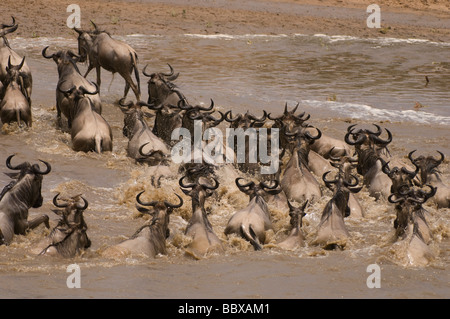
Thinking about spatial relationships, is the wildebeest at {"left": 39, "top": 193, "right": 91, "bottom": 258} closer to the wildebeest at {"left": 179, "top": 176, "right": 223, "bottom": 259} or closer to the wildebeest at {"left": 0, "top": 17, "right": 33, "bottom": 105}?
the wildebeest at {"left": 179, "top": 176, "right": 223, "bottom": 259}

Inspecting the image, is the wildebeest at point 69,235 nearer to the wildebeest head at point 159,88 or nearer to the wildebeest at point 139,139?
the wildebeest at point 139,139

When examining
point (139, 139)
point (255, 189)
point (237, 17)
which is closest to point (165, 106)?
point (139, 139)

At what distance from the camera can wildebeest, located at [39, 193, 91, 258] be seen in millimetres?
8914

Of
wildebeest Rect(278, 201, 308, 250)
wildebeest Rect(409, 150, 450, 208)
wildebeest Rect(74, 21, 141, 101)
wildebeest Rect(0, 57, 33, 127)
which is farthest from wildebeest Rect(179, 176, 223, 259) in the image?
wildebeest Rect(74, 21, 141, 101)

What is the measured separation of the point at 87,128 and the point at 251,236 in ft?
15.6

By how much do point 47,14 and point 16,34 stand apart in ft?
12.1

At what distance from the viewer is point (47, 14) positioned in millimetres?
27922

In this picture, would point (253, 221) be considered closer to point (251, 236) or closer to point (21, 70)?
point (251, 236)

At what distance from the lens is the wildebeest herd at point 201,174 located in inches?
376

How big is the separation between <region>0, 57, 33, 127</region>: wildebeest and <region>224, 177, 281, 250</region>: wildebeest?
5.13 metres

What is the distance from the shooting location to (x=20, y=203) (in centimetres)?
979

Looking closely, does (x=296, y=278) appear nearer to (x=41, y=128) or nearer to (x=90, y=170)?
(x=90, y=170)

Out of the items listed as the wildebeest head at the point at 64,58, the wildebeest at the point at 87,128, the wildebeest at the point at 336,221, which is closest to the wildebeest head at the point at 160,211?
the wildebeest at the point at 336,221

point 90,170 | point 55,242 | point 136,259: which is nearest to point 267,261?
point 136,259
